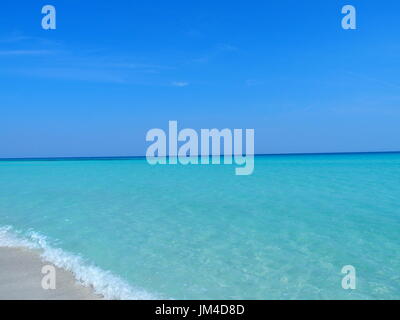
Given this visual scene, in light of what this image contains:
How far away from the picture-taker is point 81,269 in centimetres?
572

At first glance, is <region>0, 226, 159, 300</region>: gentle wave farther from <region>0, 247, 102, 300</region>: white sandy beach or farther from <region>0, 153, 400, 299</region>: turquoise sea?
<region>0, 247, 102, 300</region>: white sandy beach

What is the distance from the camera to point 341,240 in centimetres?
721

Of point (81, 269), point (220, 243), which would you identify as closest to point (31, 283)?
point (81, 269)

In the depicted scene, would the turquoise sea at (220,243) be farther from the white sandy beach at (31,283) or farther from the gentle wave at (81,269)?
the white sandy beach at (31,283)

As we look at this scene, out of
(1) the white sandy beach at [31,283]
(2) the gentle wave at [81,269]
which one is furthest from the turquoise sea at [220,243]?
(1) the white sandy beach at [31,283]

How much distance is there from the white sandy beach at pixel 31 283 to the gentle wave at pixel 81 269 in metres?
0.14

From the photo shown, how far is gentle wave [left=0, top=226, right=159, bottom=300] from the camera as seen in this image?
4750 mm

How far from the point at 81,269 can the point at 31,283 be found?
2.74ft

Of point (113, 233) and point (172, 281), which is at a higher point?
point (113, 233)

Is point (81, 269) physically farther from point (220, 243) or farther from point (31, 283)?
point (220, 243)

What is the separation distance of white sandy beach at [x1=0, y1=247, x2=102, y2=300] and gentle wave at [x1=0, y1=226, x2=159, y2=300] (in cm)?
14
